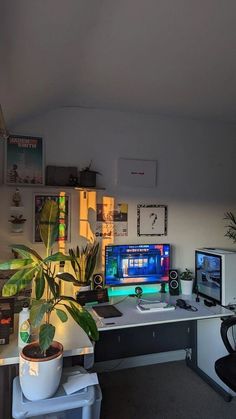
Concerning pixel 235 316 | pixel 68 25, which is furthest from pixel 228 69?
pixel 235 316

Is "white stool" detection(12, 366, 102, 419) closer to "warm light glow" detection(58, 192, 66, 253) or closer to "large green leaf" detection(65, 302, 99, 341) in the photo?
"large green leaf" detection(65, 302, 99, 341)

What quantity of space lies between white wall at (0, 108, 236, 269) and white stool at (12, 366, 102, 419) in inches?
53.8

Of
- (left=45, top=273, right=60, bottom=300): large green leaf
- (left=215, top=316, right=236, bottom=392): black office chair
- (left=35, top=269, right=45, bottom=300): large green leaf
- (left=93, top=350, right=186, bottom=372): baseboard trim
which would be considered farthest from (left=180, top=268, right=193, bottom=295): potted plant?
(left=35, top=269, right=45, bottom=300): large green leaf

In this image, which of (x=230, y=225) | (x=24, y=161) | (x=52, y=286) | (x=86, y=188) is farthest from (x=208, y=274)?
(x=24, y=161)

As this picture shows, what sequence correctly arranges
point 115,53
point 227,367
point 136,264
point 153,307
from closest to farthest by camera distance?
point 115,53 → point 227,367 → point 153,307 → point 136,264

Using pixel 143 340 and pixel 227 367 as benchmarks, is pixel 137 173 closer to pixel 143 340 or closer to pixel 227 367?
pixel 143 340

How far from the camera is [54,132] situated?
282 cm

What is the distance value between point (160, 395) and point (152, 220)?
1.60 m

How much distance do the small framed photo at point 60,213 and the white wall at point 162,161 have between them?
0.05 metres

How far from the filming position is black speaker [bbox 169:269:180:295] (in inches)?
118

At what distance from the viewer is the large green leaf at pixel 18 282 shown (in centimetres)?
154

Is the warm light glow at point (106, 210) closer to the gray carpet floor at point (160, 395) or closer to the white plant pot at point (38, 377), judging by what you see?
the gray carpet floor at point (160, 395)

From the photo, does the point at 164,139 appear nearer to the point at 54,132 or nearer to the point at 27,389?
the point at 54,132

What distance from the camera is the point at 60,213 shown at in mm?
2768
